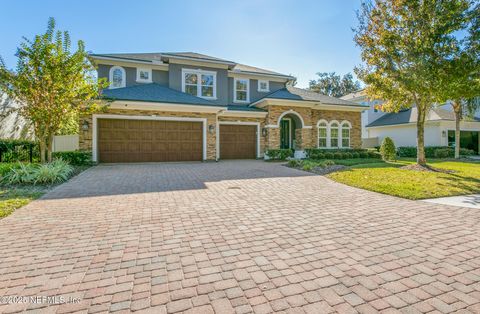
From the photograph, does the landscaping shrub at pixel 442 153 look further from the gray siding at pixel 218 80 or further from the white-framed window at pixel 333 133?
the gray siding at pixel 218 80

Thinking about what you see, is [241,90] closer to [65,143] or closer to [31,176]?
[65,143]

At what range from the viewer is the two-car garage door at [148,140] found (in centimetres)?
1365

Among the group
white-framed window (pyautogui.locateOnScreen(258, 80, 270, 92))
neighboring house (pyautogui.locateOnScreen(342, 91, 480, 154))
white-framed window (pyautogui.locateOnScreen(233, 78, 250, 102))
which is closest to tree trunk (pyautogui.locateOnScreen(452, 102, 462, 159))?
neighboring house (pyautogui.locateOnScreen(342, 91, 480, 154))

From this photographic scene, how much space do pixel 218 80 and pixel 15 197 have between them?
13875mm

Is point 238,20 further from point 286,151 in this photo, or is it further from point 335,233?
point 335,233

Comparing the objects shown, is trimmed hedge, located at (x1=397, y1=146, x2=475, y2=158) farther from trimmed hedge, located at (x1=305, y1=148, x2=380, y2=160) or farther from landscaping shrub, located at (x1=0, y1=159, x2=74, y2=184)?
landscaping shrub, located at (x1=0, y1=159, x2=74, y2=184)

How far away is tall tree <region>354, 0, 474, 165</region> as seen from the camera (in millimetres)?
10188

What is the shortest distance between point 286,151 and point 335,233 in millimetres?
12831

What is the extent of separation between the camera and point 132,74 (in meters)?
16.9

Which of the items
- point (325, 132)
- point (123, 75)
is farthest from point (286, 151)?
point (123, 75)

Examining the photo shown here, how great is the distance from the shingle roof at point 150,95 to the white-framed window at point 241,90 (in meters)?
4.65

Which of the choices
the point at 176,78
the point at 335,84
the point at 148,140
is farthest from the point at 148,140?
the point at 335,84

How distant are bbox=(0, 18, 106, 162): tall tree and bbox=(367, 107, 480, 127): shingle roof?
26.4 metres

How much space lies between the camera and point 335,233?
403 centimetres
